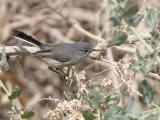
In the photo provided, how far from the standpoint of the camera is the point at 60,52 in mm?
3701

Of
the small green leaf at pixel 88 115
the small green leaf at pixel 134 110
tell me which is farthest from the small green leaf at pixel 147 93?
the small green leaf at pixel 88 115

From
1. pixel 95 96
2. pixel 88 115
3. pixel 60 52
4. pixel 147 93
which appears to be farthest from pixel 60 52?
pixel 147 93

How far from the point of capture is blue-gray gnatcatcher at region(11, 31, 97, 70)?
3.26 m

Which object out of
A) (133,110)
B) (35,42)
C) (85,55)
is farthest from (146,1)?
(35,42)

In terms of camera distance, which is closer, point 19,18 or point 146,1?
point 146,1

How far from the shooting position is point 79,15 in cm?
628

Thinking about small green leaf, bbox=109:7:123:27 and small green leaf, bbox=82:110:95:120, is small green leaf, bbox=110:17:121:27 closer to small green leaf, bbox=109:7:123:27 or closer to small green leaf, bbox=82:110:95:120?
small green leaf, bbox=109:7:123:27

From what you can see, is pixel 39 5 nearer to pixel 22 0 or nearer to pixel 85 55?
pixel 22 0

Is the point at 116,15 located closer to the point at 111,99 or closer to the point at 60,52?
the point at 111,99

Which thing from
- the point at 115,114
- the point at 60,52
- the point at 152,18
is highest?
the point at 152,18

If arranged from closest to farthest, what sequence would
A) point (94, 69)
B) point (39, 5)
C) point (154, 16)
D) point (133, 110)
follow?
1. point (133, 110)
2. point (154, 16)
3. point (94, 69)
4. point (39, 5)

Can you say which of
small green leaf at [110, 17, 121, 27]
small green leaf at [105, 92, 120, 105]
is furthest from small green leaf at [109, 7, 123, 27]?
small green leaf at [105, 92, 120, 105]

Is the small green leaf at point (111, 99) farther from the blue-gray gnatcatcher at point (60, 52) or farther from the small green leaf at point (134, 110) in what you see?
the blue-gray gnatcatcher at point (60, 52)

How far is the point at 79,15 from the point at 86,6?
0.17m
